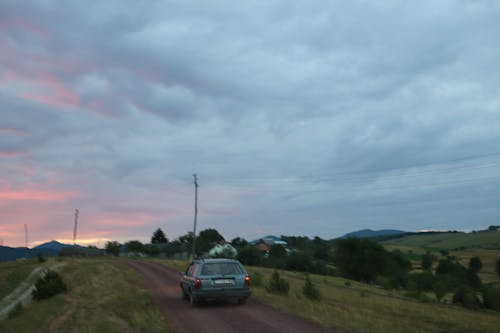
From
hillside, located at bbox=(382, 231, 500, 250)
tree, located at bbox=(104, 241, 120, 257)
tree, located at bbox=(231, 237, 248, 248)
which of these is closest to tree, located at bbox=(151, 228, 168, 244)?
tree, located at bbox=(231, 237, 248, 248)

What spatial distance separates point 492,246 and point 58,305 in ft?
482

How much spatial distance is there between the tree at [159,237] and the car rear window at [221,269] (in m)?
153

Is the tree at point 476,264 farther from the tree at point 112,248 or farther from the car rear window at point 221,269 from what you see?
the car rear window at point 221,269

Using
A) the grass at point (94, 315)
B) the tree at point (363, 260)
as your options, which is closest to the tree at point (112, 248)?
the tree at point (363, 260)

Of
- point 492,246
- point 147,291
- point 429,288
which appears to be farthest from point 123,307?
point 492,246

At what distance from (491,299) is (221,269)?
41631mm

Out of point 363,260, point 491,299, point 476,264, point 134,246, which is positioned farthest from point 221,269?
point 134,246

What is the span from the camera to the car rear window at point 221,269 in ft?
49.7

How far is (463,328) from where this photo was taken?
11.7 m

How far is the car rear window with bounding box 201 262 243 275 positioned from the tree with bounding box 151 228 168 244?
504 ft

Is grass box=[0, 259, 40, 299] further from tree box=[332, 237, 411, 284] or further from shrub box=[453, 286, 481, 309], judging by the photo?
tree box=[332, 237, 411, 284]

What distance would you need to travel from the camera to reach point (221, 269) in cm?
1530

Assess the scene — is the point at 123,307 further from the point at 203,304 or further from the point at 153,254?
the point at 153,254

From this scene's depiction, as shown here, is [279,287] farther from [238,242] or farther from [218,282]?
[238,242]
